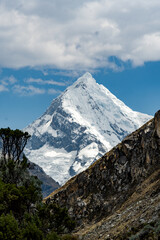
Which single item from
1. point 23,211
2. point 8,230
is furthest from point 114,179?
point 8,230

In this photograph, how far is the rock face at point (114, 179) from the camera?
2137 inches

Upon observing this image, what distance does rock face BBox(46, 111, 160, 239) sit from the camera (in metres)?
54.3

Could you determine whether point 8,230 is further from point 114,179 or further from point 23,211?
point 114,179

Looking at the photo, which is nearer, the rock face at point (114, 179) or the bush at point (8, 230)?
the bush at point (8, 230)

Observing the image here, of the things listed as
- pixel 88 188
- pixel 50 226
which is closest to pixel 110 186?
pixel 88 188

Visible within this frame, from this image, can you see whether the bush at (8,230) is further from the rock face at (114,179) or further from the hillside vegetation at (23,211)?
the rock face at (114,179)

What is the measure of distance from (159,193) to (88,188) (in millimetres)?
29195

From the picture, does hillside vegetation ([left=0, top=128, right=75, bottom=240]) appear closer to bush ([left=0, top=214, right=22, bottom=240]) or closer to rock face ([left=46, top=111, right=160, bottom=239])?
bush ([left=0, top=214, right=22, bottom=240])

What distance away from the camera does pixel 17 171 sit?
53.3m

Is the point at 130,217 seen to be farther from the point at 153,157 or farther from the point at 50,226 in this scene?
the point at 153,157

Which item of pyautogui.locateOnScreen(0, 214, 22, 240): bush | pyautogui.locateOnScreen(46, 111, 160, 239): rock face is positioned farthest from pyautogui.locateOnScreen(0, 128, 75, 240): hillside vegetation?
pyautogui.locateOnScreen(46, 111, 160, 239): rock face

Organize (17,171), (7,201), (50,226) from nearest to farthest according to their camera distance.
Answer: (7,201), (50,226), (17,171)

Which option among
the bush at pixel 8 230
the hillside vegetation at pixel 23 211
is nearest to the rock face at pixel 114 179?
the hillside vegetation at pixel 23 211

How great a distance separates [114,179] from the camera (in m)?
60.7
